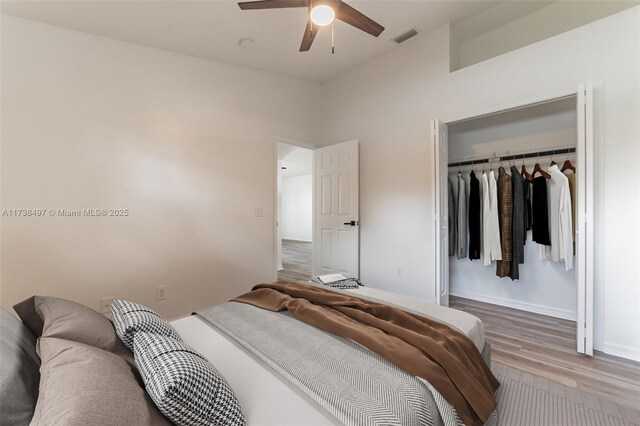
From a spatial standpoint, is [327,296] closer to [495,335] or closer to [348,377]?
[348,377]

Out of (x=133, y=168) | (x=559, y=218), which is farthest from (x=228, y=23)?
(x=559, y=218)

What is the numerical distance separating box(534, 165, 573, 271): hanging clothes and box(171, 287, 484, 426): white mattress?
1754mm

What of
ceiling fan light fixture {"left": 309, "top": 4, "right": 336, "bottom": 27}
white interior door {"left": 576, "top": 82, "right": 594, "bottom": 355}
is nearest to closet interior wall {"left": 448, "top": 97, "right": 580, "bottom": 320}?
white interior door {"left": 576, "top": 82, "right": 594, "bottom": 355}

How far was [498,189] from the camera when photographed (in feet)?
10.4

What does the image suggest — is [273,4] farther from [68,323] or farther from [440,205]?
[440,205]

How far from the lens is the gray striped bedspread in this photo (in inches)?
36.2

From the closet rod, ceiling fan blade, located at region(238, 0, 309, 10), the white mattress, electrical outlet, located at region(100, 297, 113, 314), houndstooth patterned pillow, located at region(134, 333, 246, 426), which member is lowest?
electrical outlet, located at region(100, 297, 113, 314)

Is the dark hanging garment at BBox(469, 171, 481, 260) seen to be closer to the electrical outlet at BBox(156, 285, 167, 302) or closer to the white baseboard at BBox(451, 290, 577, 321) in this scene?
Answer: the white baseboard at BBox(451, 290, 577, 321)

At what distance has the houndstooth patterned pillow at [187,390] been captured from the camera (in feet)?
2.55

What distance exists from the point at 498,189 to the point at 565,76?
1.17 meters

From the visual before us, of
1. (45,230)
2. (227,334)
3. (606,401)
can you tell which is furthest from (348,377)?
(45,230)

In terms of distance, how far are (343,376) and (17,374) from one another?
3.23ft

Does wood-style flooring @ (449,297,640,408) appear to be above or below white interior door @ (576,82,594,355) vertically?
below

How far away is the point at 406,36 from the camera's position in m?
3.13
